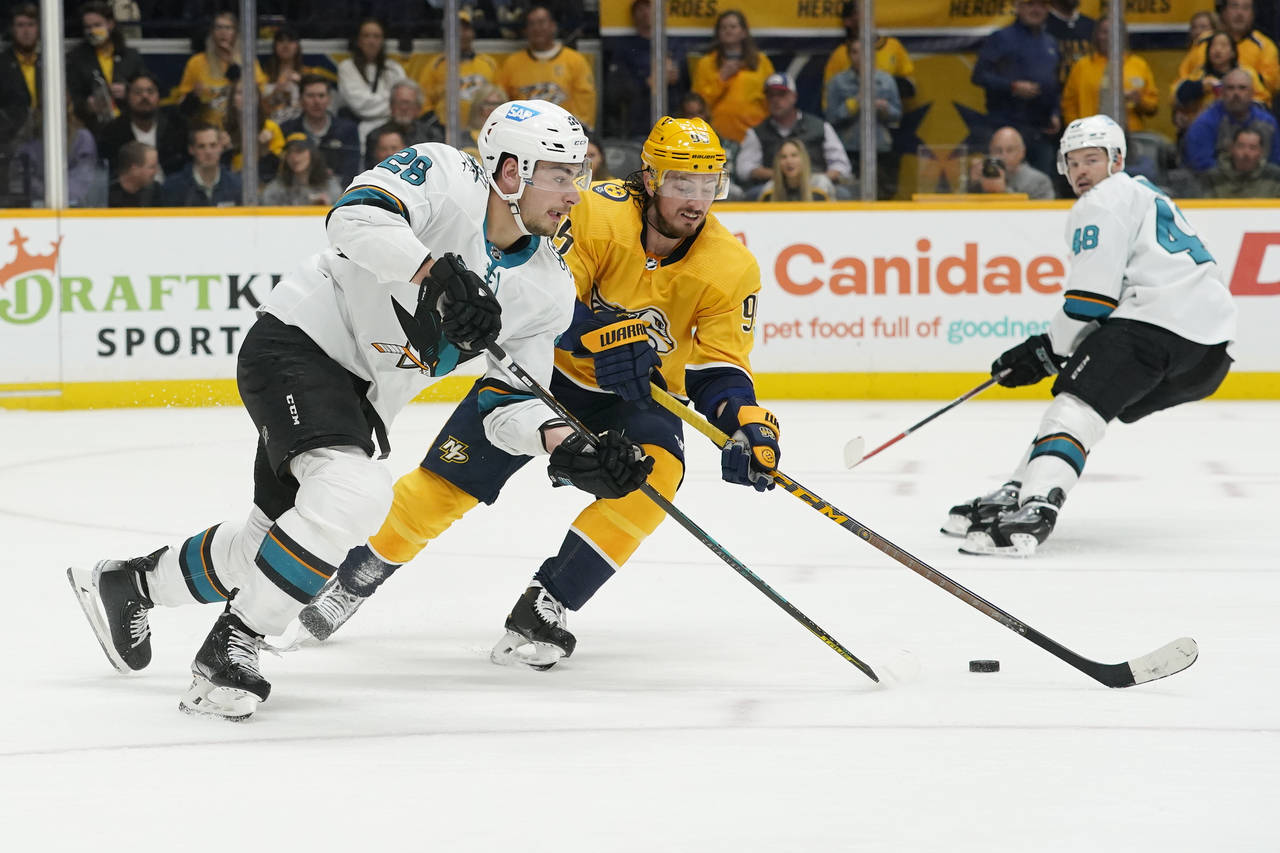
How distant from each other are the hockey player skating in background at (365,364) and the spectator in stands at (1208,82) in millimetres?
5813

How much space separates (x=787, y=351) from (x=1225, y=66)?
2.45 m

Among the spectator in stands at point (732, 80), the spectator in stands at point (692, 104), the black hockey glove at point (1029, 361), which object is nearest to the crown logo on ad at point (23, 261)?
the spectator in stands at point (692, 104)

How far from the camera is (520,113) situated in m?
2.85

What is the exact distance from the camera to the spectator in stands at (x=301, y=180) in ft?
25.7

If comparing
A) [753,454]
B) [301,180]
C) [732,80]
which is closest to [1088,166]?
[753,454]

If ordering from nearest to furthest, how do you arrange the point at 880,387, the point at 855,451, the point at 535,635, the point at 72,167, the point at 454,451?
the point at 535,635 → the point at 454,451 → the point at 855,451 → the point at 72,167 → the point at 880,387

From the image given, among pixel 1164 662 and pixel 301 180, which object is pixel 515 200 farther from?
pixel 301 180

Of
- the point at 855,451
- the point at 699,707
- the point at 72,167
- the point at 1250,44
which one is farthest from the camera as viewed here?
the point at 1250,44

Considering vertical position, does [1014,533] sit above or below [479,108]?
below

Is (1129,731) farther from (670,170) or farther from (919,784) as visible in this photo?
(670,170)

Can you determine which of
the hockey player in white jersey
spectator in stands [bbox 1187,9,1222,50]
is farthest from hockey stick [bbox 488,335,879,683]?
spectator in stands [bbox 1187,9,1222,50]

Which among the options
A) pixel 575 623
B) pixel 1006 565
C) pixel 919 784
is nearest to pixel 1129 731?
pixel 919 784

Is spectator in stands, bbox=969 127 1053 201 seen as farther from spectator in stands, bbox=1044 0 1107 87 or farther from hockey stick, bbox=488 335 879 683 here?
hockey stick, bbox=488 335 879 683

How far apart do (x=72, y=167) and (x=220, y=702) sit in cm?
551
